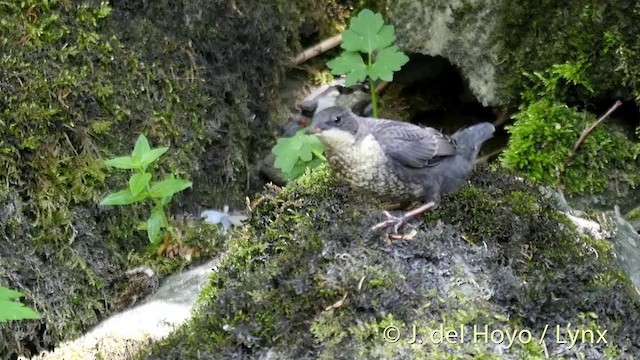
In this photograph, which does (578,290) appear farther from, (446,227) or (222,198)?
(222,198)

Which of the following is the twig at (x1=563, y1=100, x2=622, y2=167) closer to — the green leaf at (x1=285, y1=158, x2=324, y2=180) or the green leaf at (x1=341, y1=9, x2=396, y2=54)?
the green leaf at (x1=341, y1=9, x2=396, y2=54)

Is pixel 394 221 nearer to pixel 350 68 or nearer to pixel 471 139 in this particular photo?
pixel 471 139

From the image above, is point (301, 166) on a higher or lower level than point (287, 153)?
lower

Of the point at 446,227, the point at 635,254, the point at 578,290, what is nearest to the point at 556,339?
the point at 578,290

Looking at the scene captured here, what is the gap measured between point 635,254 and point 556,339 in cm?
132

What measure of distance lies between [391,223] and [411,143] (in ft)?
1.67

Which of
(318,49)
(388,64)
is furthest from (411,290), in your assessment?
(318,49)

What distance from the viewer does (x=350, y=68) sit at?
505 centimetres

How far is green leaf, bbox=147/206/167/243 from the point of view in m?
4.43

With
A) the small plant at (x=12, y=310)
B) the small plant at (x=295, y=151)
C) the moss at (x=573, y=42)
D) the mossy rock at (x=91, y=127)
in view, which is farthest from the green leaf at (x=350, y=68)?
the small plant at (x=12, y=310)

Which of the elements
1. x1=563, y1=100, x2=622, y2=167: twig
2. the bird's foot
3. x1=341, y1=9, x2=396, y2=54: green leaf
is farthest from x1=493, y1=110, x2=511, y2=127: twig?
the bird's foot

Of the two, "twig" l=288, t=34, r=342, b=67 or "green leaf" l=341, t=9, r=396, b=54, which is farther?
"twig" l=288, t=34, r=342, b=67

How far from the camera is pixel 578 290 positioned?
3221 mm

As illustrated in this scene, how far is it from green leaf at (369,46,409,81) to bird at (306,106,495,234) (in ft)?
3.47
